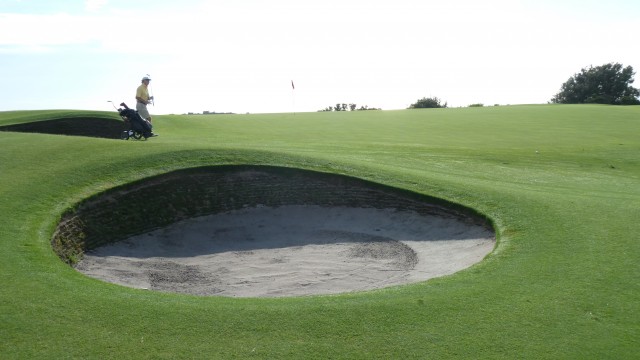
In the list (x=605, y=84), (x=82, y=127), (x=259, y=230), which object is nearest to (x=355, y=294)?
(x=259, y=230)

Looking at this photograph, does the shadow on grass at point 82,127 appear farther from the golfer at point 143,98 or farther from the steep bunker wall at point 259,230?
the steep bunker wall at point 259,230

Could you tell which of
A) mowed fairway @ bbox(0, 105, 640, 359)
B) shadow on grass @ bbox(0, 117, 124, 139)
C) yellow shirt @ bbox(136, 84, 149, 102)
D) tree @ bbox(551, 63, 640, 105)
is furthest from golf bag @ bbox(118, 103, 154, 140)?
tree @ bbox(551, 63, 640, 105)

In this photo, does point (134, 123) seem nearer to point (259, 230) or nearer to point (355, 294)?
point (259, 230)

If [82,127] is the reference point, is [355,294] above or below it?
below

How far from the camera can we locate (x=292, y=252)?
12.6 metres

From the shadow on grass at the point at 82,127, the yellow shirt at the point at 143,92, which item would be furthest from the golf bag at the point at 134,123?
the shadow on grass at the point at 82,127

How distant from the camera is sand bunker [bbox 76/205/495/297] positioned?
413 inches

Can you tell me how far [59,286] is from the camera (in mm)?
7707

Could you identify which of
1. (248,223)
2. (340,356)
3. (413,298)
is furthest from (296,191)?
(340,356)

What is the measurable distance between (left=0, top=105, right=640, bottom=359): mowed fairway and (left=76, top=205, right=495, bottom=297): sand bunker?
1020 mm

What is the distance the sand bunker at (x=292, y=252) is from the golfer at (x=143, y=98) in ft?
28.2

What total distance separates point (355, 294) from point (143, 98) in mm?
15431

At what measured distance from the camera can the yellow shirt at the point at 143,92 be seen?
20878mm

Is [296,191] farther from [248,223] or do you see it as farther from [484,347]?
[484,347]
